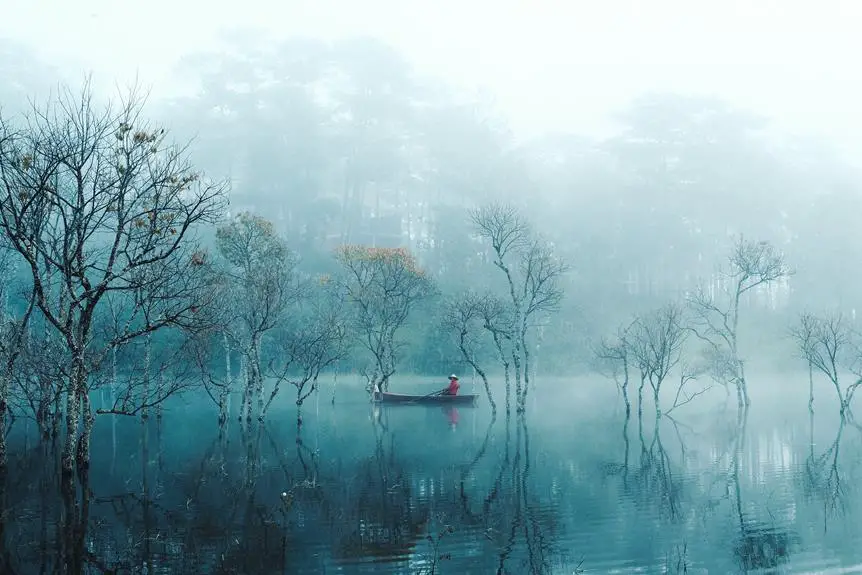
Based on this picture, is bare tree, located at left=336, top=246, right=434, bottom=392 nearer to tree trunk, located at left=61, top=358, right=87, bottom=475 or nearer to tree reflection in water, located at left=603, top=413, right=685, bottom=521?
tree reflection in water, located at left=603, top=413, right=685, bottom=521

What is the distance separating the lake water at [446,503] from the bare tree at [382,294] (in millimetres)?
12270

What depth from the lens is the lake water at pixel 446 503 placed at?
11211 mm

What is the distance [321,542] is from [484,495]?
5.22 meters

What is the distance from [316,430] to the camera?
98.0 feet

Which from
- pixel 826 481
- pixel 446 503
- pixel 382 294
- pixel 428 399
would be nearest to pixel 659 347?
pixel 428 399

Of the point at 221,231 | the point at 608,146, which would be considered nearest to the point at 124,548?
the point at 221,231

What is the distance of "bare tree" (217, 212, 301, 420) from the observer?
28.7m

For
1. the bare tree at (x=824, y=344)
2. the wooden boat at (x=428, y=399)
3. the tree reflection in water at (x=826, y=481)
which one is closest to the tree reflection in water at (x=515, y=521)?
the tree reflection in water at (x=826, y=481)

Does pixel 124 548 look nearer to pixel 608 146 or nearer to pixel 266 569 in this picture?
pixel 266 569

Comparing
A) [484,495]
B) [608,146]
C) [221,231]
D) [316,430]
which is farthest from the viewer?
[608,146]

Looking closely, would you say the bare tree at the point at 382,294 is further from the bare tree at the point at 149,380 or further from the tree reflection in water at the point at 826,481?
the tree reflection in water at the point at 826,481

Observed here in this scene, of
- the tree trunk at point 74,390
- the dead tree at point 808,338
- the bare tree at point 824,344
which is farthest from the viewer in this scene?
the dead tree at point 808,338

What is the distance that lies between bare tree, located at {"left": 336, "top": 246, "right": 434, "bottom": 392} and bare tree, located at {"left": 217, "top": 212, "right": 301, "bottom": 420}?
5059 millimetres

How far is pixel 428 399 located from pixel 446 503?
25092 millimetres
